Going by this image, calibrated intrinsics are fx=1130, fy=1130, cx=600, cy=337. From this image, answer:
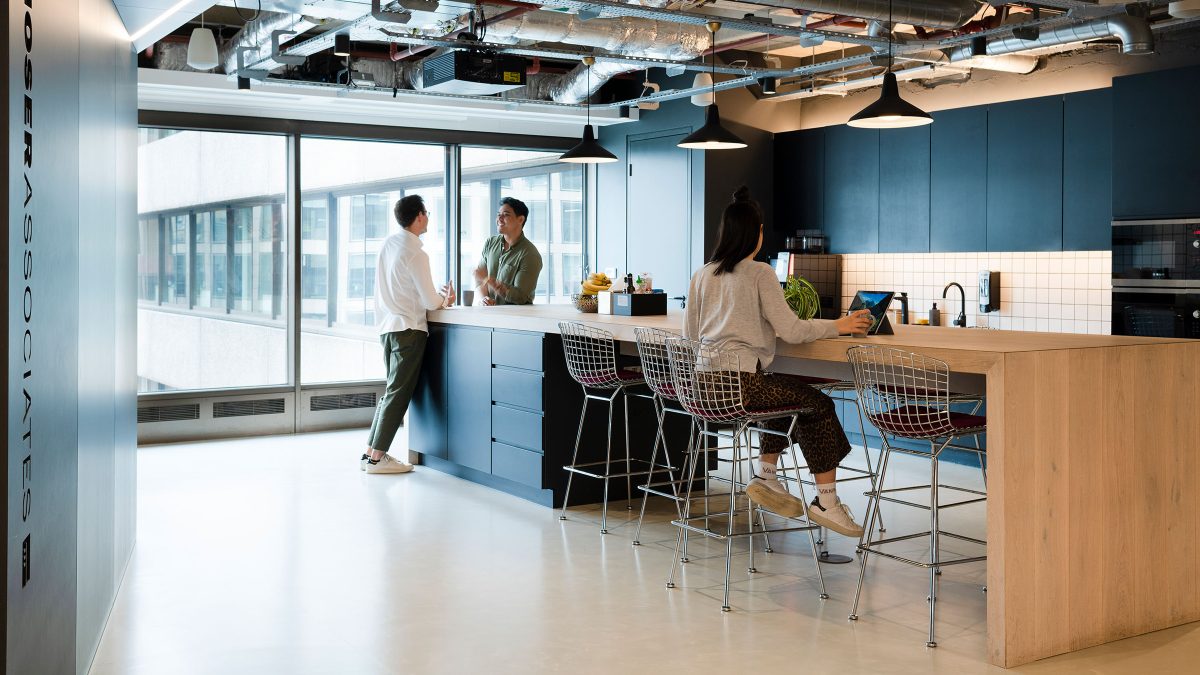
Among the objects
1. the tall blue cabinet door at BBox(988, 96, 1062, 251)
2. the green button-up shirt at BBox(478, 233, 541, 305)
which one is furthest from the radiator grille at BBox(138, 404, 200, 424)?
the tall blue cabinet door at BBox(988, 96, 1062, 251)

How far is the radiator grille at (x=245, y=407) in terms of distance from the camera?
860 cm

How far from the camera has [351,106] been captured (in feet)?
28.2

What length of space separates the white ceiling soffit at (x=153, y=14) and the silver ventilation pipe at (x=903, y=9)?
255cm

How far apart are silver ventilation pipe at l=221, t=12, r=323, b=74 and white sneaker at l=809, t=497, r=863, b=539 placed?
3892 millimetres

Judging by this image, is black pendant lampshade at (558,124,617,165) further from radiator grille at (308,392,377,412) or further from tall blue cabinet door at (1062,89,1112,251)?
radiator grille at (308,392,377,412)

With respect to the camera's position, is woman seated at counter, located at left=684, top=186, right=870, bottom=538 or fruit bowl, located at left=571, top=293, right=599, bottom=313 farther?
fruit bowl, located at left=571, top=293, right=599, bottom=313

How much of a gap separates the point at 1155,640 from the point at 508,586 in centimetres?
247

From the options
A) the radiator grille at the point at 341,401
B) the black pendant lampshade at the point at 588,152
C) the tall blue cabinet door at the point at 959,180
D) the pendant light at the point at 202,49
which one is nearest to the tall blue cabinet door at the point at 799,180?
the tall blue cabinet door at the point at 959,180

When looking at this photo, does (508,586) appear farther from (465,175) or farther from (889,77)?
(465,175)

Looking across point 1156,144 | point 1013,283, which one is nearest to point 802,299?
point 1156,144

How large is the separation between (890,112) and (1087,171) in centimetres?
275

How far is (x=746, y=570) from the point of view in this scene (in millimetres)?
4977

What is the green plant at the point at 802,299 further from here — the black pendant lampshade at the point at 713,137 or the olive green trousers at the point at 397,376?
the olive green trousers at the point at 397,376

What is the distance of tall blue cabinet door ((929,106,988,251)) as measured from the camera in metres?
7.64
